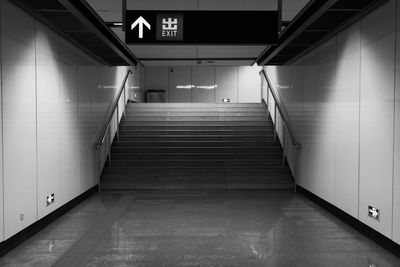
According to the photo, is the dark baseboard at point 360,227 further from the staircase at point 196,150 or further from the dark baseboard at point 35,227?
the dark baseboard at point 35,227

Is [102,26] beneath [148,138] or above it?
above

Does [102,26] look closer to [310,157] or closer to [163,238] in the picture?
[163,238]

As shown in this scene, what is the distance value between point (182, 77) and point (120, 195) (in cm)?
1036

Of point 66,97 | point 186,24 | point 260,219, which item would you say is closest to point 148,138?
point 66,97

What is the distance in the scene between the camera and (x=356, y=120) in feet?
Result: 19.2

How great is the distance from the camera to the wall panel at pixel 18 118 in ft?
15.4

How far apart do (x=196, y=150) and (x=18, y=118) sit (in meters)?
6.43

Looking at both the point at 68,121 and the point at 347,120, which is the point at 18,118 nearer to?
the point at 68,121

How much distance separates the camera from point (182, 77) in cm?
1823

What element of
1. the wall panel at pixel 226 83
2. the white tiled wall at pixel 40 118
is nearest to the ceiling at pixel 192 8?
the white tiled wall at pixel 40 118

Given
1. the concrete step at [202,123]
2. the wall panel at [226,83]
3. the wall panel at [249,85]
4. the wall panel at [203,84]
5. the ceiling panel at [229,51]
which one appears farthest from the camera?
the wall panel at [203,84]

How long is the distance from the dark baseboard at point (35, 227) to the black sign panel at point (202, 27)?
9.33 ft

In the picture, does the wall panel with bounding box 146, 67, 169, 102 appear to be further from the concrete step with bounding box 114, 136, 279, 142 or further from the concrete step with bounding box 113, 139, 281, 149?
the concrete step with bounding box 113, 139, 281, 149

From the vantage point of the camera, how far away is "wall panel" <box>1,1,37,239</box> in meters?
4.68
